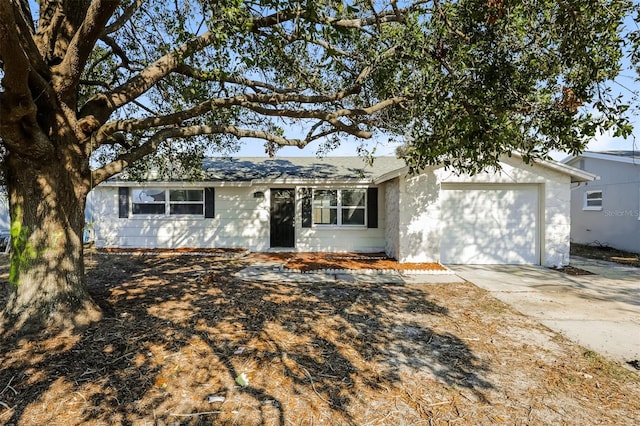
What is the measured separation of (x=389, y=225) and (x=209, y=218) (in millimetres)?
6470

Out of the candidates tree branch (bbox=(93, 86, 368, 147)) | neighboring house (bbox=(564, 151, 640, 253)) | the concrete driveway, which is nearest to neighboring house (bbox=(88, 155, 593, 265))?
the concrete driveway

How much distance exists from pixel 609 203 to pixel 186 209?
1641 cm

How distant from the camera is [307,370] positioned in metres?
3.39

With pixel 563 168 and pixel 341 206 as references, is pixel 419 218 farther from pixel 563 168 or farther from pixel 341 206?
pixel 563 168

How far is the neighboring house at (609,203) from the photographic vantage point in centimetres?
1201

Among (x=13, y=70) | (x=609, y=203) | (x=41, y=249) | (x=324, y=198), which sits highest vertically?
(x=13, y=70)

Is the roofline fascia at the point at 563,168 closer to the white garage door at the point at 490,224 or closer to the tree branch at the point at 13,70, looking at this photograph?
the white garage door at the point at 490,224

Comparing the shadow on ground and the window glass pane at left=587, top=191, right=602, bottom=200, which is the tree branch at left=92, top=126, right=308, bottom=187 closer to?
the shadow on ground

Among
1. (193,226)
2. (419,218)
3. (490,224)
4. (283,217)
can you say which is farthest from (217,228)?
(490,224)

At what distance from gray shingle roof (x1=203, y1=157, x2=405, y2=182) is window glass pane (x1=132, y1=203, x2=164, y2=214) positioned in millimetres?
2187

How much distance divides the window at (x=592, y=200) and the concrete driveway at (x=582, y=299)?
204 inches

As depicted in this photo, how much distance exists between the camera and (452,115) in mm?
4730

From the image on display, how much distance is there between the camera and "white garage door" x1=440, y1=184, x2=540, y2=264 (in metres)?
9.69

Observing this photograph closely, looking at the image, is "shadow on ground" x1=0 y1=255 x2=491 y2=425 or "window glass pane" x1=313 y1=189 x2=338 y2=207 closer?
"shadow on ground" x1=0 y1=255 x2=491 y2=425
